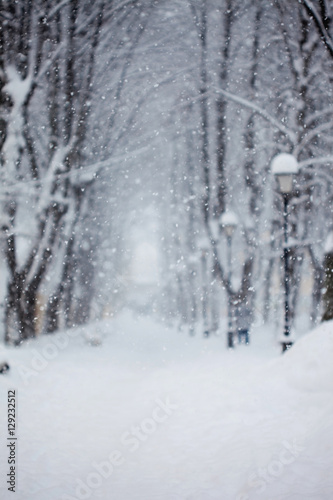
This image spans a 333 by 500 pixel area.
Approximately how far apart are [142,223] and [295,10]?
22.6m

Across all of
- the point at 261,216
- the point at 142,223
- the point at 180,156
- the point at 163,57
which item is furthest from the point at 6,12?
the point at 142,223

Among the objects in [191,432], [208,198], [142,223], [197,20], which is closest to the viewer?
[191,432]

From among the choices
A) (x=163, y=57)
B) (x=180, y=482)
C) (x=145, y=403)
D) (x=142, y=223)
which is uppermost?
(x=163, y=57)

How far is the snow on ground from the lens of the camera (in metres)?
5.03

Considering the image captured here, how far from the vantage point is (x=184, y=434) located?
6871 mm

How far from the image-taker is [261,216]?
892 inches

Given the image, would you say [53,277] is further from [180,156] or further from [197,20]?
[197,20]

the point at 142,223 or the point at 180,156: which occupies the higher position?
the point at 180,156

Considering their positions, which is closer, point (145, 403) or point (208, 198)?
point (145, 403)

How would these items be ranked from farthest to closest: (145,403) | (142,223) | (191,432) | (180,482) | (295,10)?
Answer: (142,223) → (295,10) → (145,403) → (191,432) → (180,482)

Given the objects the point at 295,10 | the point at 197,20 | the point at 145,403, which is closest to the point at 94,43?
the point at 197,20

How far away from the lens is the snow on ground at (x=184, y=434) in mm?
5031

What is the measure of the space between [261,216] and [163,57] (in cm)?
1076

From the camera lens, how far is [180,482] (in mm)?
5230
